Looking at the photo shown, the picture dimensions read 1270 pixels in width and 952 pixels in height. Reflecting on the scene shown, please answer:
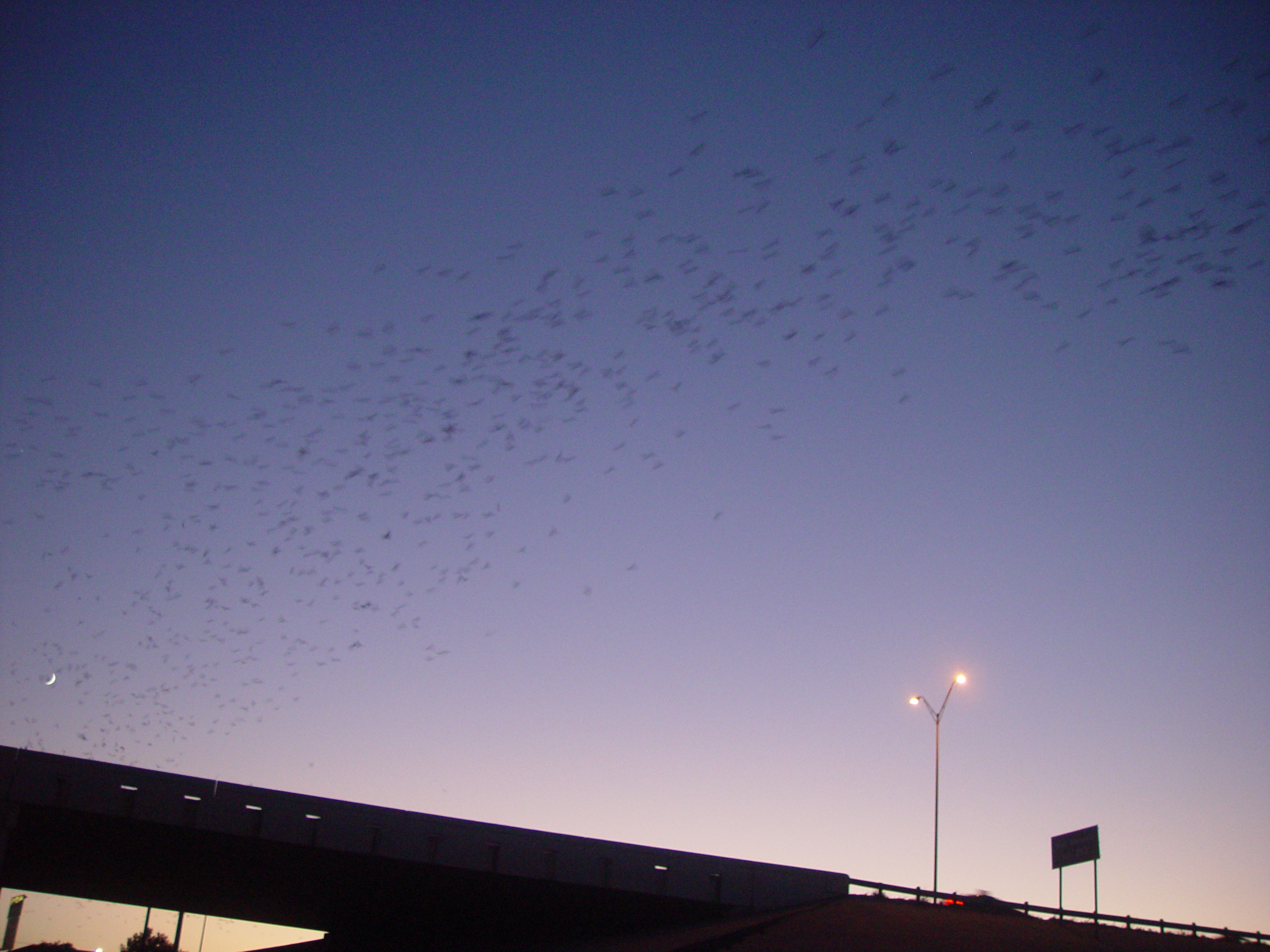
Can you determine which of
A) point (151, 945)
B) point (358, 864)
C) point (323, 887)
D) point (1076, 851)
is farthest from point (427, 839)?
point (151, 945)

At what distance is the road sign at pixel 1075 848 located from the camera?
36.3 m

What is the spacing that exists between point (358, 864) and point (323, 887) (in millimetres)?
5325

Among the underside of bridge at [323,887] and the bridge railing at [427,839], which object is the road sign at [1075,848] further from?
the underside of bridge at [323,887]

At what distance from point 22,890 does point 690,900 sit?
32.6m

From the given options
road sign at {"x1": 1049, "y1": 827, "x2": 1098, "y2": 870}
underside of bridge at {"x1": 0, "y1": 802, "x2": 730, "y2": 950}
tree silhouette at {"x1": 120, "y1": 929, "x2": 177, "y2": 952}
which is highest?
road sign at {"x1": 1049, "y1": 827, "x2": 1098, "y2": 870}

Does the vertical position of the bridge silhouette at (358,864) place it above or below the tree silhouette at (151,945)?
above

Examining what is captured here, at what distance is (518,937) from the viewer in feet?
144

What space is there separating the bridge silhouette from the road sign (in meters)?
8.62

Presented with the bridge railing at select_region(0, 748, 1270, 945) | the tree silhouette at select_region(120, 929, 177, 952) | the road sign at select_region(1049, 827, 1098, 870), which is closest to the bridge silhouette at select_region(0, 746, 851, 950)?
the bridge railing at select_region(0, 748, 1270, 945)

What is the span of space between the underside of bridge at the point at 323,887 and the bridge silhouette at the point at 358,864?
0.30 feet

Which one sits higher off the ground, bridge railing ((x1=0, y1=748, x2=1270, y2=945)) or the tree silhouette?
bridge railing ((x1=0, y1=748, x2=1270, y2=945))

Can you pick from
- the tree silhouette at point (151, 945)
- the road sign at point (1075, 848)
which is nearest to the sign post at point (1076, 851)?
the road sign at point (1075, 848)

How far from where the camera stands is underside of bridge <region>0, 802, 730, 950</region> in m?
36.9

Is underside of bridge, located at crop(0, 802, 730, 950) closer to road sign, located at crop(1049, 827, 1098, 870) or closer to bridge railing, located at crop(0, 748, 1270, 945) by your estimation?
bridge railing, located at crop(0, 748, 1270, 945)
